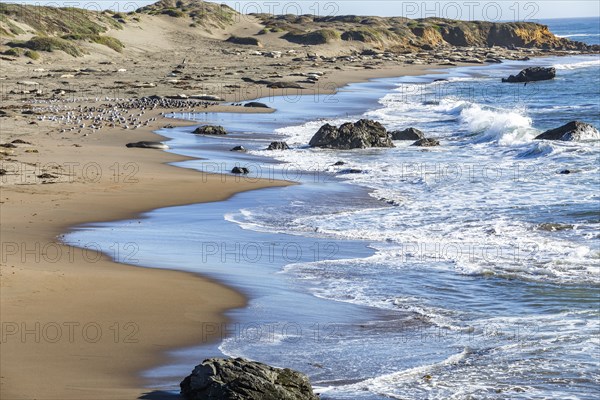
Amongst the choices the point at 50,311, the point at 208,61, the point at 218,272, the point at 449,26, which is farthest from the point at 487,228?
the point at 449,26

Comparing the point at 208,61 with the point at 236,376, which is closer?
the point at 236,376

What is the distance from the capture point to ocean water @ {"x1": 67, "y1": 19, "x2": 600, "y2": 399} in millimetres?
8086

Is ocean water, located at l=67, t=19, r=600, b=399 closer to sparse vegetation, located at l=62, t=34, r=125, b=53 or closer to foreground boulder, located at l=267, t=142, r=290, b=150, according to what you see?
foreground boulder, located at l=267, t=142, r=290, b=150

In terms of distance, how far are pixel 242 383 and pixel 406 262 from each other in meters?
5.97

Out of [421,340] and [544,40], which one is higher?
[544,40]

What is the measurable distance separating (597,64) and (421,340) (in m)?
73.4

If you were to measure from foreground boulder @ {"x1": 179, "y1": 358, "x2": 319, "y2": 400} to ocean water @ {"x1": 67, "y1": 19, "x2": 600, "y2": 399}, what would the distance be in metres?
0.61

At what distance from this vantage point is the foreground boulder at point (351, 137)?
25594 millimetres

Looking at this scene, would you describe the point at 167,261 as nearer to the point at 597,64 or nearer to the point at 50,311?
the point at 50,311

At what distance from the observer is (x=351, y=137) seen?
1015 inches

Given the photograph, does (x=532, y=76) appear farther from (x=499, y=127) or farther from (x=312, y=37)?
(x=312, y=37)

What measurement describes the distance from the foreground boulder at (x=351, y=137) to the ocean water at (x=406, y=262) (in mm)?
750

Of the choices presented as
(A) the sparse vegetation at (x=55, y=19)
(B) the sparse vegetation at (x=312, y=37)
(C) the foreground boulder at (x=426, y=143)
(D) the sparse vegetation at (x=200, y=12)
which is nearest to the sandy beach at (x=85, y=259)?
(C) the foreground boulder at (x=426, y=143)

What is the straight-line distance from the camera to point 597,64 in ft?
252
